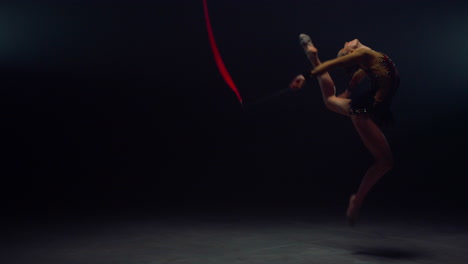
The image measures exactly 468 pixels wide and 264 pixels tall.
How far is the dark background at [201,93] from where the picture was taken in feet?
24.8

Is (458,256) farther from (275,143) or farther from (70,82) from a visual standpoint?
(70,82)

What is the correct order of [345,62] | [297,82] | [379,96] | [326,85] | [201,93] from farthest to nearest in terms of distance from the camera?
[201,93]
[326,85]
[379,96]
[345,62]
[297,82]

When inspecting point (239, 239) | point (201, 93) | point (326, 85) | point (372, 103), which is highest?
point (201, 93)

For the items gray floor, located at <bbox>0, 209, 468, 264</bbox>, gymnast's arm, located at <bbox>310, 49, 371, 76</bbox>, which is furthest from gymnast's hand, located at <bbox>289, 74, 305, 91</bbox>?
gray floor, located at <bbox>0, 209, 468, 264</bbox>

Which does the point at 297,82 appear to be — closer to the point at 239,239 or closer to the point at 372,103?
the point at 372,103

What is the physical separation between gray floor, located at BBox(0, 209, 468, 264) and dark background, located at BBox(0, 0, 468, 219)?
1991mm

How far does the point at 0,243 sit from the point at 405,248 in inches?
103

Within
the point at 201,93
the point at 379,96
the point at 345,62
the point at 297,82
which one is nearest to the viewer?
the point at 297,82

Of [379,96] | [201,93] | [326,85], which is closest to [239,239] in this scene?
[326,85]

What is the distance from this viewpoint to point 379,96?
13.9 feet

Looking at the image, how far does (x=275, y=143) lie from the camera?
786 cm

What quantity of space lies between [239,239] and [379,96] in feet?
4.31

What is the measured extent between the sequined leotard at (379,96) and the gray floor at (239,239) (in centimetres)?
85

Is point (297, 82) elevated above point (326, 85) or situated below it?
below
